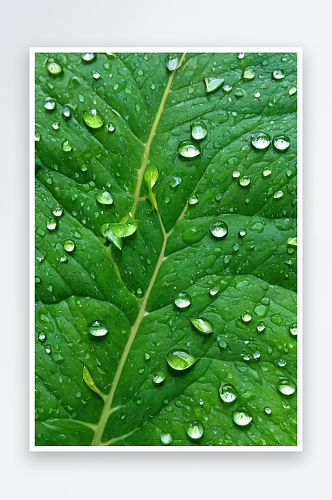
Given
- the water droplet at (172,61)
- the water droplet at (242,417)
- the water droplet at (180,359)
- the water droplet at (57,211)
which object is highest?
the water droplet at (172,61)

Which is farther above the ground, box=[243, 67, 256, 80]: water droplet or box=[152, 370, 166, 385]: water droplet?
box=[243, 67, 256, 80]: water droplet

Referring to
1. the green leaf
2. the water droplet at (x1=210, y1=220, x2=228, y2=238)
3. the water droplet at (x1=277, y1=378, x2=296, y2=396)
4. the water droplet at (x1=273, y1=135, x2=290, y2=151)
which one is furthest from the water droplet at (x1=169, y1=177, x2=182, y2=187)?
the water droplet at (x1=277, y1=378, x2=296, y2=396)

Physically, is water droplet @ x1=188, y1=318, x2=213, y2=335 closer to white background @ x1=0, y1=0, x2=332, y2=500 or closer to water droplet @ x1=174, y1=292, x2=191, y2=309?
water droplet @ x1=174, y1=292, x2=191, y2=309

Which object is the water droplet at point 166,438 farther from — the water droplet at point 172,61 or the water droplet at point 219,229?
the water droplet at point 172,61

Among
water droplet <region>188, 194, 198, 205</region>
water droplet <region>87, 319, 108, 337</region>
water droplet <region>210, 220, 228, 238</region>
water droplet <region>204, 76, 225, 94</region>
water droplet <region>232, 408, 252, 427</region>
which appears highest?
water droplet <region>204, 76, 225, 94</region>

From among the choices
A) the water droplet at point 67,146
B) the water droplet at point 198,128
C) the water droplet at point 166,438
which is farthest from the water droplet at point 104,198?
the water droplet at point 166,438
